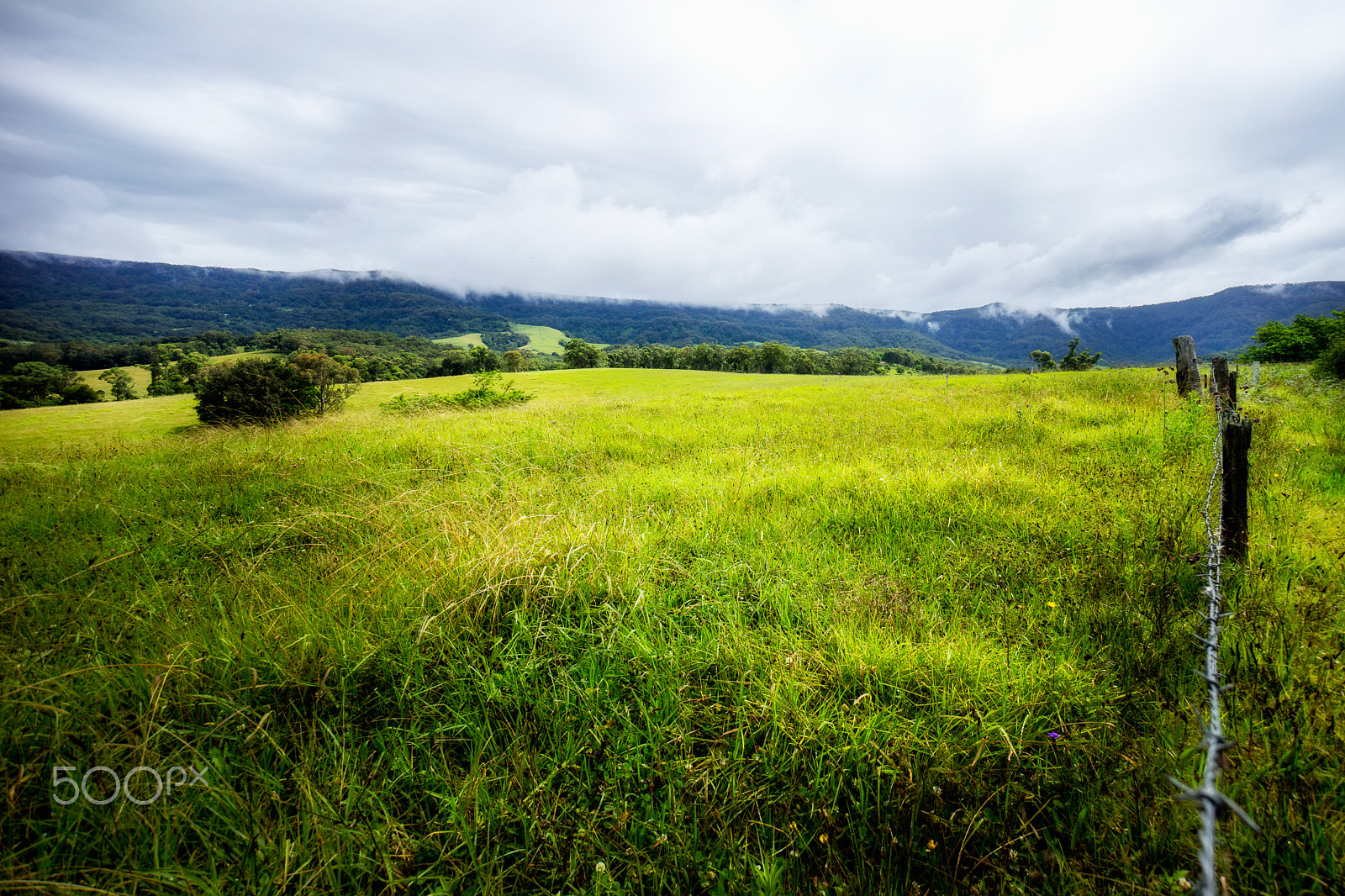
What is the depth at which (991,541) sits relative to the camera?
3967 millimetres

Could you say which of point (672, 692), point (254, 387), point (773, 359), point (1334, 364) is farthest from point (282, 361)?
point (773, 359)

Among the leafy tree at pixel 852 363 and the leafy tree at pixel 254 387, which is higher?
the leafy tree at pixel 852 363

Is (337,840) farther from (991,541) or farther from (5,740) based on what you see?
(991,541)

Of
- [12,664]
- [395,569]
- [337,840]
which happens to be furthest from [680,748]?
[12,664]

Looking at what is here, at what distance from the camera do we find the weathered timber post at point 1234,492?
10.3 feet

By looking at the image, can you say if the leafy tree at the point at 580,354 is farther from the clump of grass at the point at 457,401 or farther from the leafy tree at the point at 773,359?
the clump of grass at the point at 457,401

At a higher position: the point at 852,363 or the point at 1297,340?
the point at 1297,340

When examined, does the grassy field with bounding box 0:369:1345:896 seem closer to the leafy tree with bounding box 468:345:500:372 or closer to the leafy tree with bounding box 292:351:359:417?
the leafy tree with bounding box 292:351:359:417

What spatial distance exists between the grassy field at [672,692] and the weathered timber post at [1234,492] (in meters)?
0.22

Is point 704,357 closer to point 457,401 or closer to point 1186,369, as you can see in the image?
point 457,401

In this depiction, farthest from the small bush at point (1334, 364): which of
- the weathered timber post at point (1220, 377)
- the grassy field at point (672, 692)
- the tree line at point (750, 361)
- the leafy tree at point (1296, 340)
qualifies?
the tree line at point (750, 361)

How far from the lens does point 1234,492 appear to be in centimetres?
315

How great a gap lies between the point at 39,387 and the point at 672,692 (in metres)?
33.3

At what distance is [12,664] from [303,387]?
2565 centimetres
